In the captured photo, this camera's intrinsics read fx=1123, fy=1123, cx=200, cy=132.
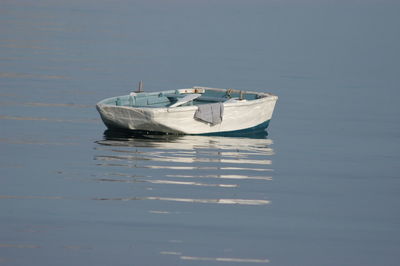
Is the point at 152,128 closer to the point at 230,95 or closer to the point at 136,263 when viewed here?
the point at 230,95

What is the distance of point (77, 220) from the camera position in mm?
19922

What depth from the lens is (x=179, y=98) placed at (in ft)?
111

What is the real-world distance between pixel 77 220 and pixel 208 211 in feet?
9.02

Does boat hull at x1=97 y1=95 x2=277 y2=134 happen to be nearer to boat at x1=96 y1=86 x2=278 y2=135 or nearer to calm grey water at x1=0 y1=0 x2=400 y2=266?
boat at x1=96 y1=86 x2=278 y2=135

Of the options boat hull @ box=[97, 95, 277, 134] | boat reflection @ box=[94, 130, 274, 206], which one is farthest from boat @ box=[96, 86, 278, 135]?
boat reflection @ box=[94, 130, 274, 206]

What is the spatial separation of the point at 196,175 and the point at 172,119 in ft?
17.6

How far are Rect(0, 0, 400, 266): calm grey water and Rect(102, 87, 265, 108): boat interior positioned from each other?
1.30m

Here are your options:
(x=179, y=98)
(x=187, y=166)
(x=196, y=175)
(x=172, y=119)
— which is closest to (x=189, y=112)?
(x=172, y=119)

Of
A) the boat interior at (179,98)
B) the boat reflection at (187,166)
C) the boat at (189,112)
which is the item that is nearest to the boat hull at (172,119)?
the boat at (189,112)

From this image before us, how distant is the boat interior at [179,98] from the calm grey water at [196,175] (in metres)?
1.30

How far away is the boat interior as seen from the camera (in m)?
32.4

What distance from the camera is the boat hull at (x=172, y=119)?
29906mm

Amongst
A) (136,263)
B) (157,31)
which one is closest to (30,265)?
(136,263)

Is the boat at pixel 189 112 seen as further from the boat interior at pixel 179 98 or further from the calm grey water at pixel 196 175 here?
the calm grey water at pixel 196 175
